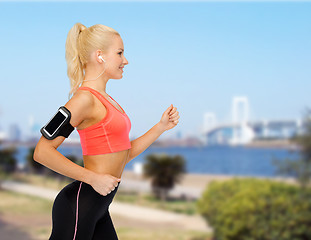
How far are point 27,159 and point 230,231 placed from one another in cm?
778

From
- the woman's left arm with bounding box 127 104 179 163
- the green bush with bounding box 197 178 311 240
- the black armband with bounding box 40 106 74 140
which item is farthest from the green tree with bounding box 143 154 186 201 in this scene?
the black armband with bounding box 40 106 74 140

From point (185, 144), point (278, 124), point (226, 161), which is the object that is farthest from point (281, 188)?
point (226, 161)

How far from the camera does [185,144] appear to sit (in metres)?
37.2

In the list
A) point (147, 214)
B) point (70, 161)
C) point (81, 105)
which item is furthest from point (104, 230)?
point (147, 214)

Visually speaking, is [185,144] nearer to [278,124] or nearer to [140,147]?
[278,124]

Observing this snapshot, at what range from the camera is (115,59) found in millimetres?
1247

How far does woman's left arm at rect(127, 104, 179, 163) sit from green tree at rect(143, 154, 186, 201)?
25.3ft

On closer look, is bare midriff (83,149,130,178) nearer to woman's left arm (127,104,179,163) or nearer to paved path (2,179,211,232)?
woman's left arm (127,104,179,163)

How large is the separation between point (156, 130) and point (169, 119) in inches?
2.3

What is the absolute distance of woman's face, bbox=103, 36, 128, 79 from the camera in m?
1.24

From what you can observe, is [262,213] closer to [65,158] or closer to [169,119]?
[169,119]

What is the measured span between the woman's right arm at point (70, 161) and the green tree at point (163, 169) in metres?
7.99

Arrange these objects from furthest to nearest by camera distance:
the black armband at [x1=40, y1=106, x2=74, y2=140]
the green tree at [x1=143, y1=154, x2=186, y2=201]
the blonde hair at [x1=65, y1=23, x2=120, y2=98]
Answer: the green tree at [x1=143, y1=154, x2=186, y2=201]
the blonde hair at [x1=65, y1=23, x2=120, y2=98]
the black armband at [x1=40, y1=106, x2=74, y2=140]

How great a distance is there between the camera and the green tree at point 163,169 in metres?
9.18
